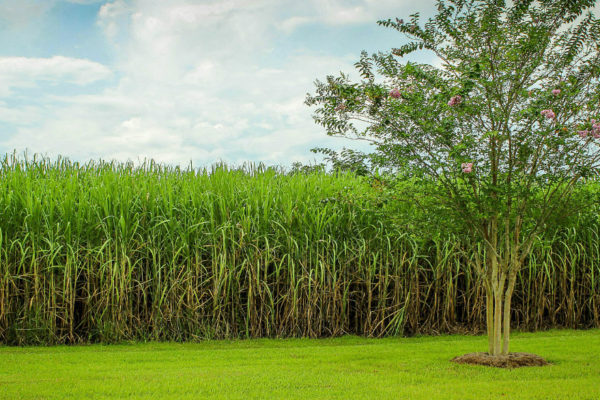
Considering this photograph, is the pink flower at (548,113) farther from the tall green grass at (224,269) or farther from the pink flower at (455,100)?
the tall green grass at (224,269)

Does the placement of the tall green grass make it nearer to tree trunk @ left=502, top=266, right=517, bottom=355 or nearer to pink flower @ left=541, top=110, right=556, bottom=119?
tree trunk @ left=502, top=266, right=517, bottom=355

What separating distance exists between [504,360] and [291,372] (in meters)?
1.71

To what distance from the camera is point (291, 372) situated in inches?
168

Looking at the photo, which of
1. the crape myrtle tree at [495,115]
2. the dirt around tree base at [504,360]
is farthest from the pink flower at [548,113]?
the dirt around tree base at [504,360]

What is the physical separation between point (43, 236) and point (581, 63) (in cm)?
552

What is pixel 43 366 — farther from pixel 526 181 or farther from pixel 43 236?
pixel 526 181

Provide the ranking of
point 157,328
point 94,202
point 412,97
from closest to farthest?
point 412,97
point 157,328
point 94,202

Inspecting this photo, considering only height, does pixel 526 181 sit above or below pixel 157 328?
above

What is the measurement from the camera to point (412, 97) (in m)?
4.45

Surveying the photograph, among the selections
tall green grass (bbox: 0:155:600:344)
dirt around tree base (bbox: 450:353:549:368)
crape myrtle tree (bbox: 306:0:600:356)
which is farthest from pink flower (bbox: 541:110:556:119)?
dirt around tree base (bbox: 450:353:549:368)

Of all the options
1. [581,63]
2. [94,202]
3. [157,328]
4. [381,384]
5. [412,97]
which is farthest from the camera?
[94,202]

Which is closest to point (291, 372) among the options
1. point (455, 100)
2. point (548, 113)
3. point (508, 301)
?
point (508, 301)

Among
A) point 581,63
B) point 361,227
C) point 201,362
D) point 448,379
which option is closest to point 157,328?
point 201,362

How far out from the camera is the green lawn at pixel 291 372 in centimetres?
371
